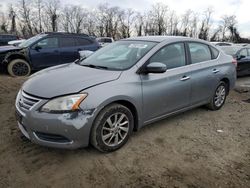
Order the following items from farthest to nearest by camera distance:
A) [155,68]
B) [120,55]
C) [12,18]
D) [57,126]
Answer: [12,18] < [120,55] < [155,68] < [57,126]

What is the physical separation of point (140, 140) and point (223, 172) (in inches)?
49.0

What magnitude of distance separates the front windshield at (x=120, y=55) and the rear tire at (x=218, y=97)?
2.00m

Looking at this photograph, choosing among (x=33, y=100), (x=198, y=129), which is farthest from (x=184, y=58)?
(x=33, y=100)

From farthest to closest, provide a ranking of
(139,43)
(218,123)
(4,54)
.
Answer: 1. (4,54)
2. (218,123)
3. (139,43)

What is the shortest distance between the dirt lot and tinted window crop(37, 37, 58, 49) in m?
4.84

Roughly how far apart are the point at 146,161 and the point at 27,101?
5.55ft

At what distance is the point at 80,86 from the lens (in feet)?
10.2

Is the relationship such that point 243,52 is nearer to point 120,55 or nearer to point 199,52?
point 199,52

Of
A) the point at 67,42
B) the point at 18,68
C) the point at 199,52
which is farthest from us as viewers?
the point at 67,42

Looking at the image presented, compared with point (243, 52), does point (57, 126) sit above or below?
below

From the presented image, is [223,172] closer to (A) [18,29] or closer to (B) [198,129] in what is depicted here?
(B) [198,129]

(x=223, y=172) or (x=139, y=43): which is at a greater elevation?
(x=139, y=43)

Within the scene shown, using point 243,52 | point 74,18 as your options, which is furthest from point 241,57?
point 74,18

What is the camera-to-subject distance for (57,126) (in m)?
2.95
